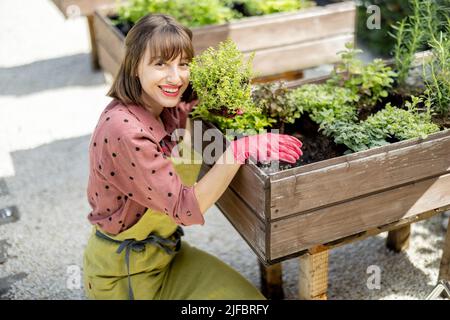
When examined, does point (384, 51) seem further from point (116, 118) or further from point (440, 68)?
point (116, 118)

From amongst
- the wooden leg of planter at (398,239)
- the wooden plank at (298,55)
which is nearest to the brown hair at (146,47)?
the wooden leg of planter at (398,239)

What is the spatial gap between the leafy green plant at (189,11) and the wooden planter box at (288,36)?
18cm

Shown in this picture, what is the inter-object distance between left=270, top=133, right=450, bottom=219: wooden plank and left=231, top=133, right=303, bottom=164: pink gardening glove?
0.17 metres

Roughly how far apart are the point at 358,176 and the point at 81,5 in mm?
3344

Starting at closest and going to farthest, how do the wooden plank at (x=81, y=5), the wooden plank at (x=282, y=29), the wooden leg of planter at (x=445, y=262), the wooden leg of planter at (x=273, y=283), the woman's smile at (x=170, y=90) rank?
the woman's smile at (x=170, y=90) < the wooden leg of planter at (x=445, y=262) < the wooden leg of planter at (x=273, y=283) < the wooden plank at (x=282, y=29) < the wooden plank at (x=81, y=5)

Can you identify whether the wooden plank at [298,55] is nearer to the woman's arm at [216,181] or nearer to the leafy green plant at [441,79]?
the leafy green plant at [441,79]

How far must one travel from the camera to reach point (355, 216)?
6.55 ft

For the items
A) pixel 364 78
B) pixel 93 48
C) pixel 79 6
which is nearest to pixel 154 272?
pixel 364 78

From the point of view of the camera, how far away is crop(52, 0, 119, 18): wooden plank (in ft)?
15.0

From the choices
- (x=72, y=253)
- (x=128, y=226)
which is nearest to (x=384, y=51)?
(x=72, y=253)

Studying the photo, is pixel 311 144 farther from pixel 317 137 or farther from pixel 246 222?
pixel 246 222

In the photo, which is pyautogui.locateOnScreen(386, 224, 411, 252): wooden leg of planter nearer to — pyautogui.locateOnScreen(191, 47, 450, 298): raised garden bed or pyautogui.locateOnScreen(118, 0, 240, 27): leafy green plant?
pyautogui.locateOnScreen(191, 47, 450, 298): raised garden bed

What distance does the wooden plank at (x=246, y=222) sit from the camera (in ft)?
6.34
